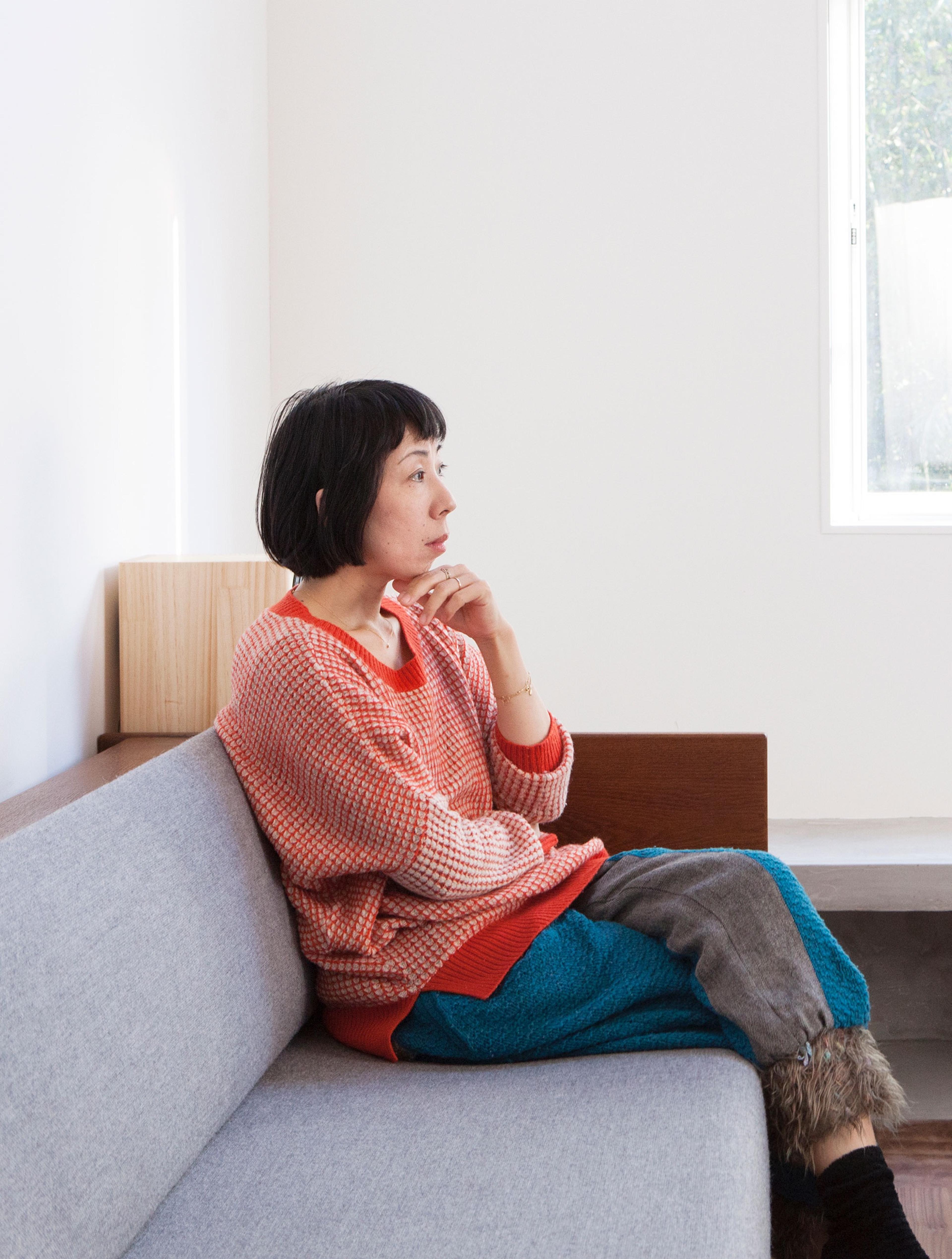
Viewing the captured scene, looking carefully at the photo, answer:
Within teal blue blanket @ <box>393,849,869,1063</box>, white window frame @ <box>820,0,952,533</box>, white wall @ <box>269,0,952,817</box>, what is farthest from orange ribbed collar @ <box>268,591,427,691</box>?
white window frame @ <box>820,0,952,533</box>

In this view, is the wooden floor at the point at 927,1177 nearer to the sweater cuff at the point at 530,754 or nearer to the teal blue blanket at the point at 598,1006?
the teal blue blanket at the point at 598,1006

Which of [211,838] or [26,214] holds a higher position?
[26,214]

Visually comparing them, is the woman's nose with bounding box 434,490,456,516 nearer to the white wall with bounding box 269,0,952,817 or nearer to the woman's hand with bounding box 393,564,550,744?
the woman's hand with bounding box 393,564,550,744

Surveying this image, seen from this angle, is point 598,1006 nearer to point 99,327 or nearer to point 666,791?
point 666,791

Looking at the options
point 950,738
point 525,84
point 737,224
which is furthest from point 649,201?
point 950,738

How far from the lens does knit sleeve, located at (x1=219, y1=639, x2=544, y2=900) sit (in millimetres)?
1281

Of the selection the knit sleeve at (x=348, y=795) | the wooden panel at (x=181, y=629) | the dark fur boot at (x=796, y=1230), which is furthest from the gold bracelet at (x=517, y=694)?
the dark fur boot at (x=796, y=1230)

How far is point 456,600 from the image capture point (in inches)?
60.3

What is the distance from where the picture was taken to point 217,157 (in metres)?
2.54

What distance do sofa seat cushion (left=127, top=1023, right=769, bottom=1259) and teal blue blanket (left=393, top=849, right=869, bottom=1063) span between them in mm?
23

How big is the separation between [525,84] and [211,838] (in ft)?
7.65

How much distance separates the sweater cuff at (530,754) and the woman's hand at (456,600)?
142 mm

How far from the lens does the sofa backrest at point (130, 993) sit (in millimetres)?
867

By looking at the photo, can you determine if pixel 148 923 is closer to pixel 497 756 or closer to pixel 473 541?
pixel 497 756
